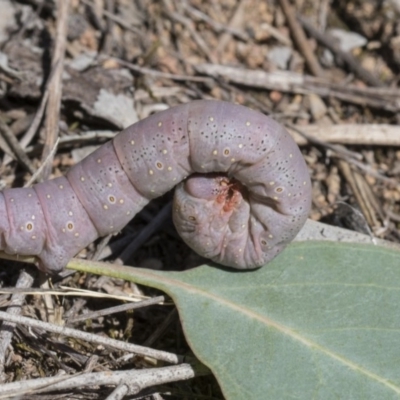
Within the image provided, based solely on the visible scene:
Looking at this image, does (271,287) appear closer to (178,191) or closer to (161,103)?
(178,191)

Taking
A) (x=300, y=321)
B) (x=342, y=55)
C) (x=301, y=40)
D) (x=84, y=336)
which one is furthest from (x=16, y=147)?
(x=342, y=55)

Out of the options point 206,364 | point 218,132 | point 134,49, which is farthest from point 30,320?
point 134,49

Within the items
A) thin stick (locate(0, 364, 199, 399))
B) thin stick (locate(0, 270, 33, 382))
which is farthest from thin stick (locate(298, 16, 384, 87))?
thin stick (locate(0, 270, 33, 382))

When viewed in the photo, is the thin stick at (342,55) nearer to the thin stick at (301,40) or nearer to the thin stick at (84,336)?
the thin stick at (301,40)

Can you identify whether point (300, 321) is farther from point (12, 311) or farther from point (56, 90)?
point (56, 90)

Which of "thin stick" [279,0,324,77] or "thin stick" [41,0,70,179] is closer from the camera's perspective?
"thin stick" [41,0,70,179]

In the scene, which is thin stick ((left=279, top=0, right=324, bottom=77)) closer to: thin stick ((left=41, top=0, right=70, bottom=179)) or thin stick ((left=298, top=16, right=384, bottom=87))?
thin stick ((left=298, top=16, right=384, bottom=87))
